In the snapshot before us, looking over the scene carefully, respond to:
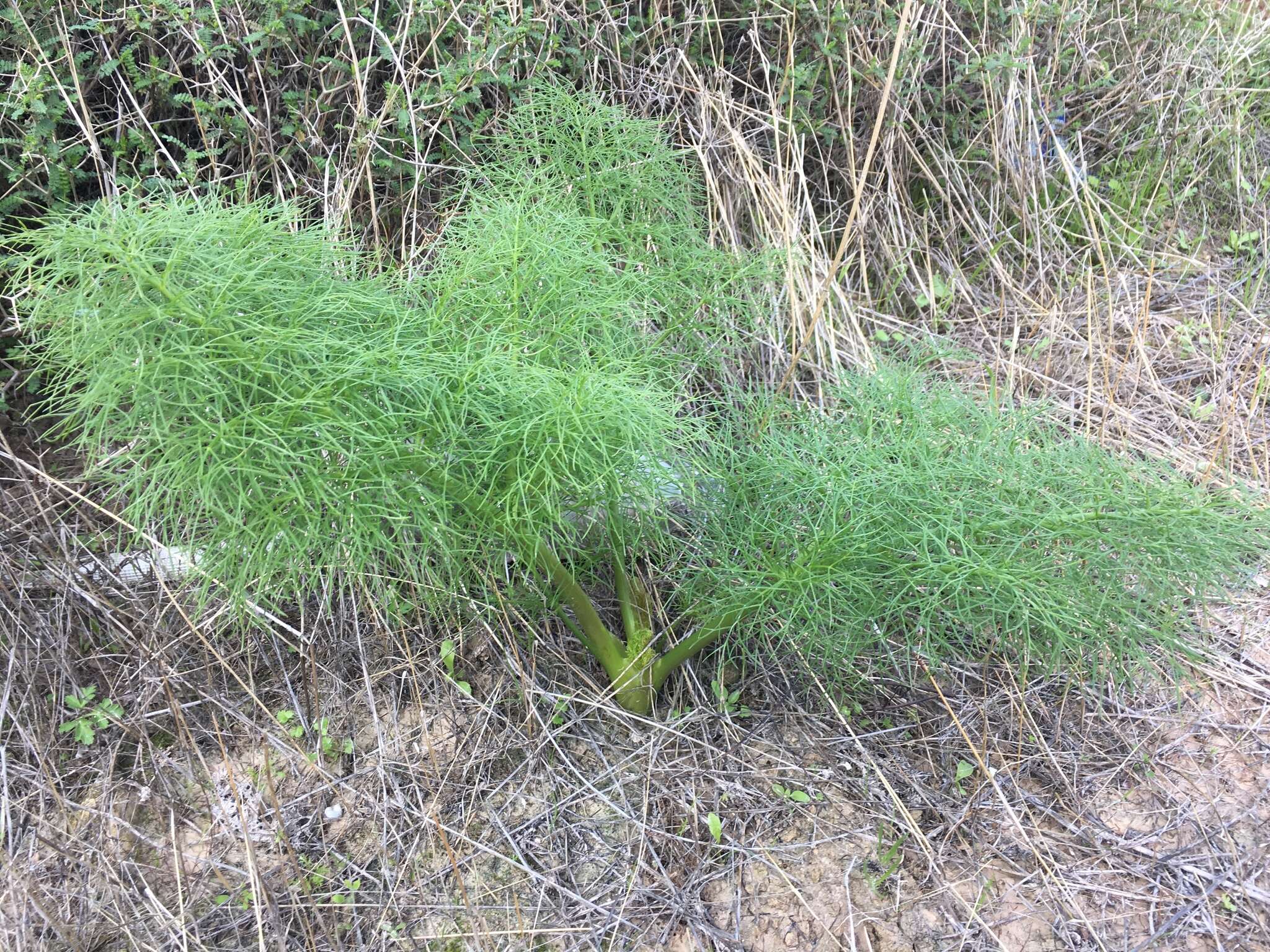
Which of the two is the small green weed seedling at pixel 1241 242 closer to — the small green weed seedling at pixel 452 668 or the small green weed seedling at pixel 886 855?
the small green weed seedling at pixel 886 855

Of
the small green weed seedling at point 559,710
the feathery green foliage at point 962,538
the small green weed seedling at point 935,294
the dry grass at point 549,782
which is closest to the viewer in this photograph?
the feathery green foliage at point 962,538

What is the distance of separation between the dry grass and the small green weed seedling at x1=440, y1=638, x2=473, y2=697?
0.07 ft

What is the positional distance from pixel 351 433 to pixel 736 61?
167 centimetres

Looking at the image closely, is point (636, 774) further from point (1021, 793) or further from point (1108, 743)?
point (1108, 743)

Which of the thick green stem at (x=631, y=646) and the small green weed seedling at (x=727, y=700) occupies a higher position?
the thick green stem at (x=631, y=646)

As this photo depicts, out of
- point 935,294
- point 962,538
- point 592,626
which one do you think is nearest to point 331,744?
point 592,626

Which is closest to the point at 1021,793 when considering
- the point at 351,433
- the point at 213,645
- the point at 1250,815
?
the point at 1250,815

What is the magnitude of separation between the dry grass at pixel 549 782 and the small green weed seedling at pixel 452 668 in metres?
0.02

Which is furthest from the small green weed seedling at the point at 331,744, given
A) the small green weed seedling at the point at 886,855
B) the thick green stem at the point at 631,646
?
the small green weed seedling at the point at 886,855

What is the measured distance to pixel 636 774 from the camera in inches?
62.0

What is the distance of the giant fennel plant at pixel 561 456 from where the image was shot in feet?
3.53

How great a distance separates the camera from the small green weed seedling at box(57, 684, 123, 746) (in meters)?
1.54

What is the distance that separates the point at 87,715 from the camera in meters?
1.57

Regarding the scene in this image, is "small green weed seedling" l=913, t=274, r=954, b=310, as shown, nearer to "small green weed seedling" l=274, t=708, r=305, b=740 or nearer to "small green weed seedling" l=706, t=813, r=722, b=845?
"small green weed seedling" l=706, t=813, r=722, b=845
